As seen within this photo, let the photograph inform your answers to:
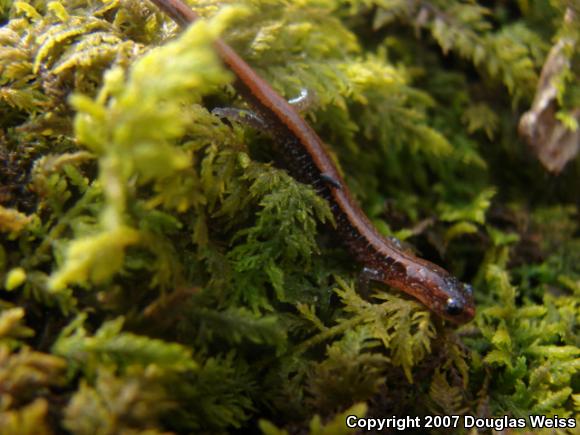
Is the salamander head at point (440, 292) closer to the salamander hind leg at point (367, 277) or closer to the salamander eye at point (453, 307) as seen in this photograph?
the salamander eye at point (453, 307)

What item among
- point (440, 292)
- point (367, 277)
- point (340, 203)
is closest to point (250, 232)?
point (340, 203)

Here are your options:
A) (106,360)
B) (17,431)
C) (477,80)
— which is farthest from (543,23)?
(17,431)

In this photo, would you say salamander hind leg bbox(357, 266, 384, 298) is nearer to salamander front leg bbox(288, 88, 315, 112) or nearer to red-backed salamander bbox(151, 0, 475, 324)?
red-backed salamander bbox(151, 0, 475, 324)

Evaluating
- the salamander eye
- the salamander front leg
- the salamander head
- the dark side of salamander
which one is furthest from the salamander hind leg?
the salamander front leg

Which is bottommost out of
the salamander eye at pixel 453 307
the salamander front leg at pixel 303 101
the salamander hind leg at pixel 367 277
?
the salamander eye at pixel 453 307

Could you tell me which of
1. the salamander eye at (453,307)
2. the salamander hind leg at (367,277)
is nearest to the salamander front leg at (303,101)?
the salamander hind leg at (367,277)

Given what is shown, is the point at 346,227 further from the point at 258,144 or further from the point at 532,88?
the point at 532,88

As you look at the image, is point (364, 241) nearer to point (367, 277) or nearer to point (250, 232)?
point (367, 277)
